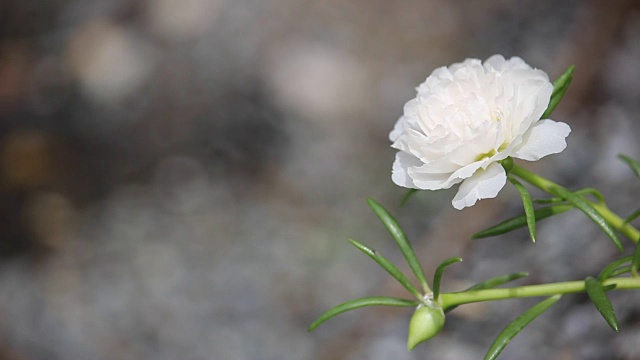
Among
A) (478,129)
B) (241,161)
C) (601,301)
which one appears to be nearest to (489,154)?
(478,129)

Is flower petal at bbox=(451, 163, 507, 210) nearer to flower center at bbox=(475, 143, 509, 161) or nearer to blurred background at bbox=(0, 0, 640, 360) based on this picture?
flower center at bbox=(475, 143, 509, 161)

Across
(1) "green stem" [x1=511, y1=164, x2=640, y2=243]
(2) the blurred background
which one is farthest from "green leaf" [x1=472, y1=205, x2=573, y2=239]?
(2) the blurred background

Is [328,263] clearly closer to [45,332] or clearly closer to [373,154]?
[373,154]

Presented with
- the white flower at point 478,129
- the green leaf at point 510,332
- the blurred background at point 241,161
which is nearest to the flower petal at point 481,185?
the white flower at point 478,129

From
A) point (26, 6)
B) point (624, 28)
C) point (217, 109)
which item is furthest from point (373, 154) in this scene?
point (26, 6)

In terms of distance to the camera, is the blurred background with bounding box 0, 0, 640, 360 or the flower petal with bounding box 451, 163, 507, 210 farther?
the blurred background with bounding box 0, 0, 640, 360

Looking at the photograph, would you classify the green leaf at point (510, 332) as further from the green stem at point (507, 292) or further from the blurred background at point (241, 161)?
the blurred background at point (241, 161)
